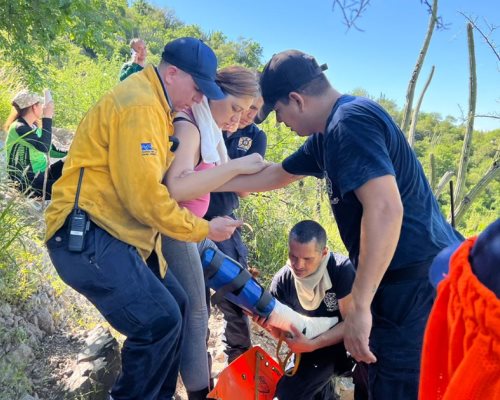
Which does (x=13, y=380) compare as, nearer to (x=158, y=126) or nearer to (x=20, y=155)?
(x=158, y=126)

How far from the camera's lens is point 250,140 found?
10.4 ft

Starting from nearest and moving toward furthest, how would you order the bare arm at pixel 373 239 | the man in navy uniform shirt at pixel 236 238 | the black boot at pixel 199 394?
the bare arm at pixel 373 239 < the black boot at pixel 199 394 < the man in navy uniform shirt at pixel 236 238

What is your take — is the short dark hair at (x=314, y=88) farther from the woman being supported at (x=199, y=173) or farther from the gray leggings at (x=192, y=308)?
the gray leggings at (x=192, y=308)

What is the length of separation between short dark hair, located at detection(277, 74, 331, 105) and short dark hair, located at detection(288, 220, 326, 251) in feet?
3.24

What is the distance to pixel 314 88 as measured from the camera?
191 cm

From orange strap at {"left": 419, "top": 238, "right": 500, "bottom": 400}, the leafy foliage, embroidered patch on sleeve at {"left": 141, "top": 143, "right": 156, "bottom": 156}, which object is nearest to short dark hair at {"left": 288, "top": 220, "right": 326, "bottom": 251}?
embroidered patch on sleeve at {"left": 141, "top": 143, "right": 156, "bottom": 156}

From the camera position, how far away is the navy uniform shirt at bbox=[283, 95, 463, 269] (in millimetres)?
1663

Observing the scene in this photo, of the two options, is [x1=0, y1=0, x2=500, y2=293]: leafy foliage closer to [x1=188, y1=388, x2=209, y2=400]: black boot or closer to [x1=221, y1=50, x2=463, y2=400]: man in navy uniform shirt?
[x1=188, y1=388, x2=209, y2=400]: black boot

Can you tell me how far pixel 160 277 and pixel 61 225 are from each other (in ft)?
1.50

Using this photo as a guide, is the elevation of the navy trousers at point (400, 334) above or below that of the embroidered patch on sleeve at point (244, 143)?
below

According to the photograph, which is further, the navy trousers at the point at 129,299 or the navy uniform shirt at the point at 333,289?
the navy uniform shirt at the point at 333,289

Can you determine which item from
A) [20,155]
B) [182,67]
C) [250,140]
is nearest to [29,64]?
[20,155]

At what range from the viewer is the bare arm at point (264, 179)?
7.89 feet

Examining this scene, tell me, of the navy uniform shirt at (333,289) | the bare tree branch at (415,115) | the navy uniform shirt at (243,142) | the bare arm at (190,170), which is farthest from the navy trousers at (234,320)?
the bare tree branch at (415,115)
